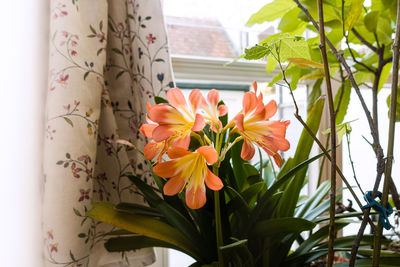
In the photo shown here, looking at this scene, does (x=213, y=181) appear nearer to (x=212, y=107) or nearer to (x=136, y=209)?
(x=212, y=107)

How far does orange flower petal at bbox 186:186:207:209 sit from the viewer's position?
548mm

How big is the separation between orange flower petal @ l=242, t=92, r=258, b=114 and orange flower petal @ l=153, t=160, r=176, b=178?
0.52 ft

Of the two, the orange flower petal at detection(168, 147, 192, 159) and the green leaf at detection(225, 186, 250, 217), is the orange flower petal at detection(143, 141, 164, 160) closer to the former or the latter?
the orange flower petal at detection(168, 147, 192, 159)

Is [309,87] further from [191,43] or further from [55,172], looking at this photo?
[55,172]

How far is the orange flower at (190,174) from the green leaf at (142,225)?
178 mm

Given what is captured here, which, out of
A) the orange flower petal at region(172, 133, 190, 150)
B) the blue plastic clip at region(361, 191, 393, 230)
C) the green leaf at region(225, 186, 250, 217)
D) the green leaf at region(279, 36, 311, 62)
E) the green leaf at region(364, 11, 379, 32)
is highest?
the green leaf at region(364, 11, 379, 32)

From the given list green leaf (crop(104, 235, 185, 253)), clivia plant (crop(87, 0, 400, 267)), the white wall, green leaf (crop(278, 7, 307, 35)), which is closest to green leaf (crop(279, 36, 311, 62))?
clivia plant (crop(87, 0, 400, 267))

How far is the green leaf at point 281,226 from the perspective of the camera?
66 centimetres

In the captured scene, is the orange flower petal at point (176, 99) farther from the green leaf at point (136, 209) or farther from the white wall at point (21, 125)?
the white wall at point (21, 125)

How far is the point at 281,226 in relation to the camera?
2.23 feet

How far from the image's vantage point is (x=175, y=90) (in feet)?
1.94

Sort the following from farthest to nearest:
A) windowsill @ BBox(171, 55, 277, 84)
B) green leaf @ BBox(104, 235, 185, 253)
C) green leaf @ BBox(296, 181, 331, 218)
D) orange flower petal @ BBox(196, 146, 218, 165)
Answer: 1. windowsill @ BBox(171, 55, 277, 84)
2. green leaf @ BBox(296, 181, 331, 218)
3. green leaf @ BBox(104, 235, 185, 253)
4. orange flower petal @ BBox(196, 146, 218, 165)

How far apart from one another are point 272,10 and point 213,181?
0.56m

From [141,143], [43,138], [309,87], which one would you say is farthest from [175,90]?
[309,87]
